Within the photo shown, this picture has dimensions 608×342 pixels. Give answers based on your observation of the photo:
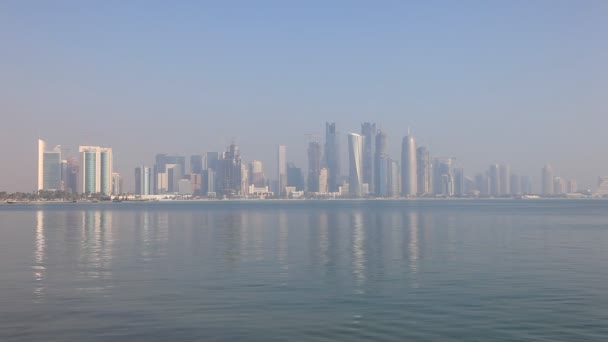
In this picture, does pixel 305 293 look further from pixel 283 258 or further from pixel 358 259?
pixel 283 258

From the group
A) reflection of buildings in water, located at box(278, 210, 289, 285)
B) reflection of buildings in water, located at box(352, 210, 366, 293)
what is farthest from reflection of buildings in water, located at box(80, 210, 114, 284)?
reflection of buildings in water, located at box(352, 210, 366, 293)

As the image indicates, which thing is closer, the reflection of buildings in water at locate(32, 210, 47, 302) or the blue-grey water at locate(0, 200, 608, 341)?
the blue-grey water at locate(0, 200, 608, 341)

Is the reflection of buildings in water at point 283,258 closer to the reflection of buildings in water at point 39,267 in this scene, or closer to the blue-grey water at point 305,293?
the blue-grey water at point 305,293

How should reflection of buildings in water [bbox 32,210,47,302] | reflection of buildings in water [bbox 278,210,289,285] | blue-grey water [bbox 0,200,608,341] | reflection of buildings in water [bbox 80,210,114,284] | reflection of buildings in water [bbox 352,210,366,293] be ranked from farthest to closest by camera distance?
reflection of buildings in water [bbox 80,210,114,284]
reflection of buildings in water [bbox 278,210,289,285]
reflection of buildings in water [bbox 352,210,366,293]
reflection of buildings in water [bbox 32,210,47,302]
blue-grey water [bbox 0,200,608,341]

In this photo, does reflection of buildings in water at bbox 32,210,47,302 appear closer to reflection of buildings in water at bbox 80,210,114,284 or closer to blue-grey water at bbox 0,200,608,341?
blue-grey water at bbox 0,200,608,341

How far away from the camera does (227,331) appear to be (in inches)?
880

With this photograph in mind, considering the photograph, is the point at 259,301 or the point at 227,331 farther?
the point at 259,301

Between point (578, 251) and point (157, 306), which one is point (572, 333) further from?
point (578, 251)

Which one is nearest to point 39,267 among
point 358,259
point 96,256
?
point 96,256

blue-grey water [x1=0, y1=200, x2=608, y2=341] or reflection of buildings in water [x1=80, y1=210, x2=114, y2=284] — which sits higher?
reflection of buildings in water [x1=80, y1=210, x2=114, y2=284]

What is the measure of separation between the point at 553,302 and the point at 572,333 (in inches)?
250

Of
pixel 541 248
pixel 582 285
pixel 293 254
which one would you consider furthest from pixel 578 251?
pixel 293 254

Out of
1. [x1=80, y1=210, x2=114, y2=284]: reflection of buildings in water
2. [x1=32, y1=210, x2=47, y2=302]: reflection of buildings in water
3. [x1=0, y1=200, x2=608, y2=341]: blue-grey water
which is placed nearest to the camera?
[x1=0, y1=200, x2=608, y2=341]: blue-grey water

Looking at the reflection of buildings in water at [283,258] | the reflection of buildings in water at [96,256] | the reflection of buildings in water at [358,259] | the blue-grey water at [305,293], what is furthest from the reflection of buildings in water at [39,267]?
the reflection of buildings in water at [358,259]
